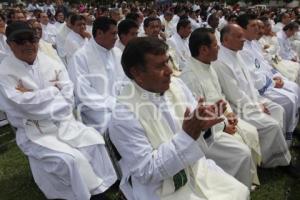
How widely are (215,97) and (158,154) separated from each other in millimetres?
2007

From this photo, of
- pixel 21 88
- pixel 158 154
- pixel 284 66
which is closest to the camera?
pixel 158 154

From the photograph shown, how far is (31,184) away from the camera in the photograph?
4711 mm

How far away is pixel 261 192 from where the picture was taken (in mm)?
4289

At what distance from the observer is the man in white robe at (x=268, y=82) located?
5418mm

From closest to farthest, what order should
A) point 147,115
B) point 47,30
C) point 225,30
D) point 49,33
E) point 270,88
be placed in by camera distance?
point 147,115 → point 225,30 → point 270,88 → point 49,33 → point 47,30

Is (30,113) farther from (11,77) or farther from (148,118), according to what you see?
(148,118)

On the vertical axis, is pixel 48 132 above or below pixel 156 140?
below

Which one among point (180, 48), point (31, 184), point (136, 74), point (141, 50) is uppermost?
point (141, 50)

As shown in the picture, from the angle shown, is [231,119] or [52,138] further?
[231,119]

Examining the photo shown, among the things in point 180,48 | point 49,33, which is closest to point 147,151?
point 180,48

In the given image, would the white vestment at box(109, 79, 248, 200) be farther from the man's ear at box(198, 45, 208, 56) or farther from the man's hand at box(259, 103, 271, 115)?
the man's hand at box(259, 103, 271, 115)

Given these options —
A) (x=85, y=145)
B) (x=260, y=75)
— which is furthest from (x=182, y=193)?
(x=260, y=75)

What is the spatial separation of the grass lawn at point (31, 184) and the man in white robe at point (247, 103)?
0.71 ft

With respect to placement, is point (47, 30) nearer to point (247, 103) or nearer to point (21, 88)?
point (21, 88)
